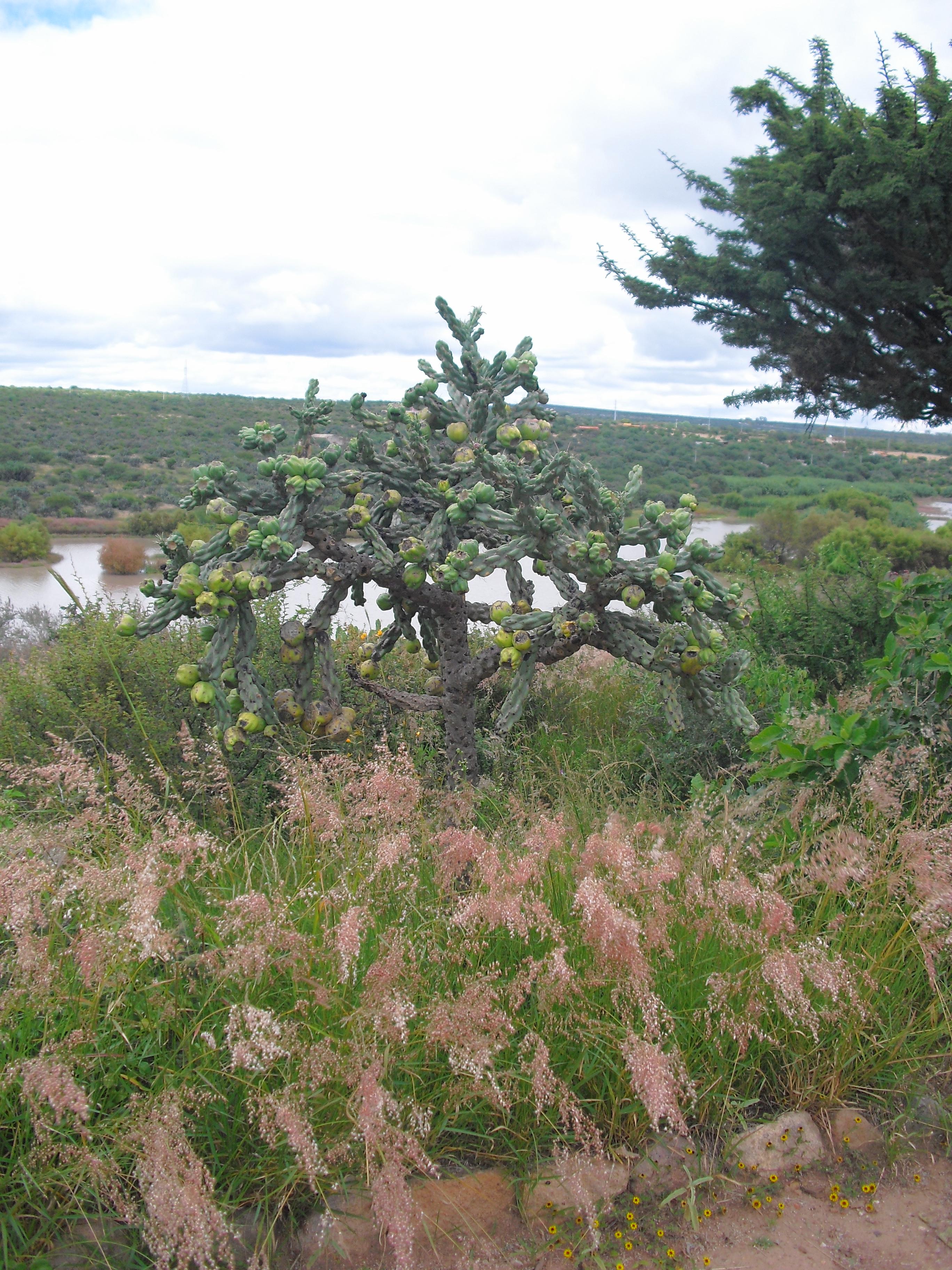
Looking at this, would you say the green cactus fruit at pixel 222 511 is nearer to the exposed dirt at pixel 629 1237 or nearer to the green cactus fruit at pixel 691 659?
the green cactus fruit at pixel 691 659

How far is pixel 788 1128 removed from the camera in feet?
7.28

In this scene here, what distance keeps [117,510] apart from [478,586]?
7.09 m

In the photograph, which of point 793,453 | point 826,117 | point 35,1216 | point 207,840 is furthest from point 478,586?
point 793,453

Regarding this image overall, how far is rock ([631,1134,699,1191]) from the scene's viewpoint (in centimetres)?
214

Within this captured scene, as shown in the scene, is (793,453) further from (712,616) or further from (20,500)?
(712,616)

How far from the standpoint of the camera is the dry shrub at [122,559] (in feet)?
31.8

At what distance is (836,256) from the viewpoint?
6.96 metres

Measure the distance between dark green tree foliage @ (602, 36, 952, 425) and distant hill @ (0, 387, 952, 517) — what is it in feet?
5.56

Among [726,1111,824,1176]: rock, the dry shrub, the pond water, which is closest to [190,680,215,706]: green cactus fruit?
the pond water

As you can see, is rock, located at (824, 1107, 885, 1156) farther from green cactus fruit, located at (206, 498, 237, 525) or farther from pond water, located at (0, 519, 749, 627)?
green cactus fruit, located at (206, 498, 237, 525)

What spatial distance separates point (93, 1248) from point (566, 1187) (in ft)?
3.68

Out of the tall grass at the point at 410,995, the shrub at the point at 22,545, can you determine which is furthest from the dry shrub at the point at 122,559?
the tall grass at the point at 410,995

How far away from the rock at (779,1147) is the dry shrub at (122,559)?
9209 millimetres

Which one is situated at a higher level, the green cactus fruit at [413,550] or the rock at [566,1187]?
the green cactus fruit at [413,550]
